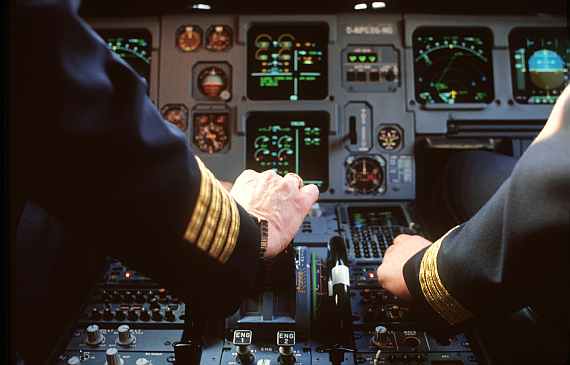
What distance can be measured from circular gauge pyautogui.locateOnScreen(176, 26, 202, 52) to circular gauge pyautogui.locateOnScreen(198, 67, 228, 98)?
0.58 ft

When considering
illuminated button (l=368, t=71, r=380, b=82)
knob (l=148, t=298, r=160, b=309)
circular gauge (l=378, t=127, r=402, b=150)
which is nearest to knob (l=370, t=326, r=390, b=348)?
knob (l=148, t=298, r=160, b=309)

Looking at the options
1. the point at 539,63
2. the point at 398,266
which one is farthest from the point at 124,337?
the point at 539,63

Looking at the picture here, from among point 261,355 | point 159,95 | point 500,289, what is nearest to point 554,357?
point 500,289

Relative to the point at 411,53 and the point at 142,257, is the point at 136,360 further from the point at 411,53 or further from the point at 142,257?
the point at 411,53

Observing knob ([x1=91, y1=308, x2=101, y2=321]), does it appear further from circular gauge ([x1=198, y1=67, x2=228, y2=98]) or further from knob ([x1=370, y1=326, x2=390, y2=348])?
circular gauge ([x1=198, y1=67, x2=228, y2=98])

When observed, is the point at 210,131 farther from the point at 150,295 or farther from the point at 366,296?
the point at 366,296

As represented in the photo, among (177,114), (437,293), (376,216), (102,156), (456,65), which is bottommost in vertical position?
(437,293)

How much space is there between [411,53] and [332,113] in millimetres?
612

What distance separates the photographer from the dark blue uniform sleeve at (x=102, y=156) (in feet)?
2.38

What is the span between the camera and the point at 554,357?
1316 mm

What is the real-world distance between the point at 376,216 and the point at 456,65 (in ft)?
3.57

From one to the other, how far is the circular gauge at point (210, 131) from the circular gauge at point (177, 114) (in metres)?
0.07

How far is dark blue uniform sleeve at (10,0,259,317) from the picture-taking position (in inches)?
28.6

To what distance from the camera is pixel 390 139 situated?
2.50 m
